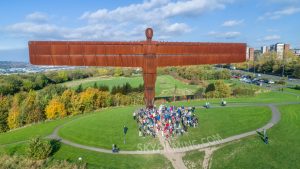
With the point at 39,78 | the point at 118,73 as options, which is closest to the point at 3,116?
the point at 39,78

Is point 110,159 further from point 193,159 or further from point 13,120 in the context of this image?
point 13,120

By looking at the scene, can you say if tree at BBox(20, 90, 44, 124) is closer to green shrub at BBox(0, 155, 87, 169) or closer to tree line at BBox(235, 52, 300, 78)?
green shrub at BBox(0, 155, 87, 169)

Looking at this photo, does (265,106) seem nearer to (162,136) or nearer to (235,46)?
(235,46)

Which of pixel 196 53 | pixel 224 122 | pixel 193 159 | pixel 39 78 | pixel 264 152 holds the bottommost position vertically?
pixel 193 159

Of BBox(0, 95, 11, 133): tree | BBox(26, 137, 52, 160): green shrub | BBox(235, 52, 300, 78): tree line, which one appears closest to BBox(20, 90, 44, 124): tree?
BBox(0, 95, 11, 133): tree

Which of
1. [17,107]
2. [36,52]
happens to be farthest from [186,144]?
[17,107]
